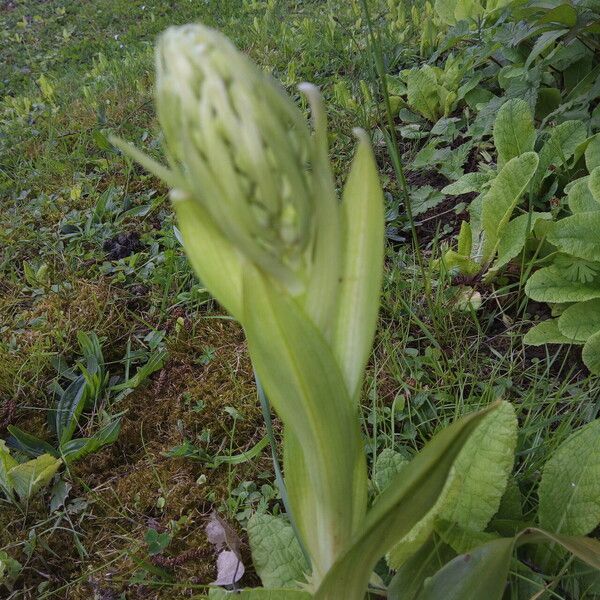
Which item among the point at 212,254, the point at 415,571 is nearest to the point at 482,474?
the point at 415,571

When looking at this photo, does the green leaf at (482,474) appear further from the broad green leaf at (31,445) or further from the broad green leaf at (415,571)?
the broad green leaf at (31,445)

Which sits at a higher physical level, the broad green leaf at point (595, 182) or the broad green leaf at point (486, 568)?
the broad green leaf at point (595, 182)

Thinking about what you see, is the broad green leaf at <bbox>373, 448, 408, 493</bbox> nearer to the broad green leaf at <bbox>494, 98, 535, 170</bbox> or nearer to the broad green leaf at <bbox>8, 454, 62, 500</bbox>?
the broad green leaf at <bbox>8, 454, 62, 500</bbox>

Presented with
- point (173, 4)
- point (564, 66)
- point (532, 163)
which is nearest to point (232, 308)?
point (532, 163)

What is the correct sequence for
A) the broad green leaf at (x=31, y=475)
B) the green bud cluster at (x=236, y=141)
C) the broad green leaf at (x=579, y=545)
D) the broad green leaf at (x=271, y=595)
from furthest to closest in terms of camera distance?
1. the broad green leaf at (x=31, y=475)
2. the broad green leaf at (x=271, y=595)
3. the broad green leaf at (x=579, y=545)
4. the green bud cluster at (x=236, y=141)

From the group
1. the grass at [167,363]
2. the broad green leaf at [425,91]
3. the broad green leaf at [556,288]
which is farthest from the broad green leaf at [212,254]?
the broad green leaf at [425,91]

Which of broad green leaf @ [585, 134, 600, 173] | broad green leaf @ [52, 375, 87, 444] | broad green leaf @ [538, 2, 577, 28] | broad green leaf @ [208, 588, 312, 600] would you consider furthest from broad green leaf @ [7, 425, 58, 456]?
broad green leaf @ [538, 2, 577, 28]
